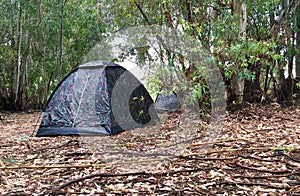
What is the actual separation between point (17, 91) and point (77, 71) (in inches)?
244

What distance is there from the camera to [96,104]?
17.2 feet

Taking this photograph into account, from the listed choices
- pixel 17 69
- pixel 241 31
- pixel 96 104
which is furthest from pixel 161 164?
Result: pixel 17 69

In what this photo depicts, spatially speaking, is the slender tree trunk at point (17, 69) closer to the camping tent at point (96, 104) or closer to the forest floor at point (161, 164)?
the camping tent at point (96, 104)

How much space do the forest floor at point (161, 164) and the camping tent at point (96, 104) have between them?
1.24ft

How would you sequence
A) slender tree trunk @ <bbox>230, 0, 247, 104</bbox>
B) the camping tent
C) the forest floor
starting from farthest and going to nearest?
1. slender tree trunk @ <bbox>230, 0, 247, 104</bbox>
2. the camping tent
3. the forest floor

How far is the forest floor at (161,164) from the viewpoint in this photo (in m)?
2.51

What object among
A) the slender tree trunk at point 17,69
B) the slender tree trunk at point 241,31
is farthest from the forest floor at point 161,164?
the slender tree trunk at point 17,69

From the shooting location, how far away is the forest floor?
2.51 meters

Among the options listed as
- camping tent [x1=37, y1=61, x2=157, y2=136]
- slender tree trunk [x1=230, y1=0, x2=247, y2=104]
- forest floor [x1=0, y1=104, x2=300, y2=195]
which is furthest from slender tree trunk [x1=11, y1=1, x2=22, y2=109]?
slender tree trunk [x1=230, y1=0, x2=247, y2=104]

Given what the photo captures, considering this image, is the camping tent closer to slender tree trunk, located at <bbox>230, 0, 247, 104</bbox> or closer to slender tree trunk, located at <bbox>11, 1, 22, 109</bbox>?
slender tree trunk, located at <bbox>230, 0, 247, 104</bbox>

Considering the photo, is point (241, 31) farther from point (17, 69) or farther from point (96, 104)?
point (17, 69)

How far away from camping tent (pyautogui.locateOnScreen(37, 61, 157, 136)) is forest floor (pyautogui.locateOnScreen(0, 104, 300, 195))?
0.38m

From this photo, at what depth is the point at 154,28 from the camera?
610 centimetres

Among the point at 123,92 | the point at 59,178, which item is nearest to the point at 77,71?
the point at 123,92
